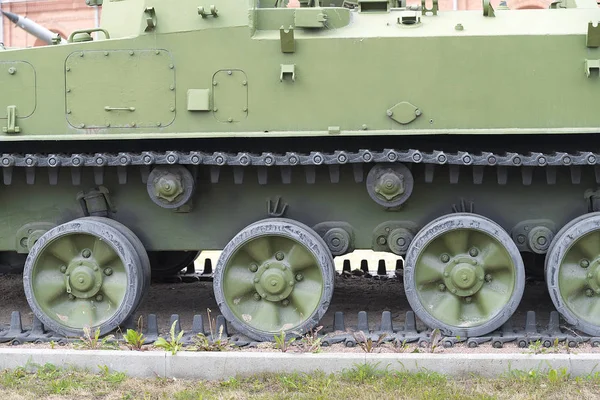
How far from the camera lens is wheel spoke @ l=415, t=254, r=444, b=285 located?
352 inches

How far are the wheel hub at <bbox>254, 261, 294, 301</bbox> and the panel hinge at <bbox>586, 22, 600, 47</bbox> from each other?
372 cm

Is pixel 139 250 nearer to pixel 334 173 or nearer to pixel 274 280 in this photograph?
pixel 274 280

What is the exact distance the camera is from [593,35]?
8.65m

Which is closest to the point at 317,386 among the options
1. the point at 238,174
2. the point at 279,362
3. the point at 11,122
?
the point at 279,362

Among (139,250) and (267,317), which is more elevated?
(139,250)

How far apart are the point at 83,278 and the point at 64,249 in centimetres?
39

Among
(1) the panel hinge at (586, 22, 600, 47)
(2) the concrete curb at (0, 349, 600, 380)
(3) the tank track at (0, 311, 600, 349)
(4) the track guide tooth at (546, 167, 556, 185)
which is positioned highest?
(1) the panel hinge at (586, 22, 600, 47)

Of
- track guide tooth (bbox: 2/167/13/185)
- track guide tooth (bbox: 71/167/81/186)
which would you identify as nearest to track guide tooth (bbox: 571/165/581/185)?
track guide tooth (bbox: 71/167/81/186)

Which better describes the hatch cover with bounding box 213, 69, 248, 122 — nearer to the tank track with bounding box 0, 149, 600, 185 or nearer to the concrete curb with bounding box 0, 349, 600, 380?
the tank track with bounding box 0, 149, 600, 185

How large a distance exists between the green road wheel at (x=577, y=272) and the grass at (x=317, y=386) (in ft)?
3.92

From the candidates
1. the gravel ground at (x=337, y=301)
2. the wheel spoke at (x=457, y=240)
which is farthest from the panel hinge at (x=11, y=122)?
the wheel spoke at (x=457, y=240)

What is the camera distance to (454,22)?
913cm

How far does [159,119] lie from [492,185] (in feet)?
11.5

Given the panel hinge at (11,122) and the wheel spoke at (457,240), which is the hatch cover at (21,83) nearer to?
the panel hinge at (11,122)
